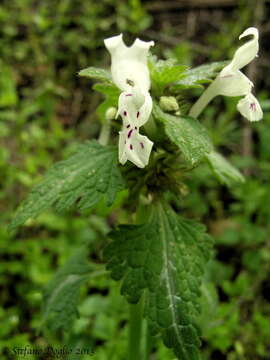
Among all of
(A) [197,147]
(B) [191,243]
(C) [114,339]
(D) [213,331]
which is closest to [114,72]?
(A) [197,147]

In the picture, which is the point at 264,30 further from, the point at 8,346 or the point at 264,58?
the point at 8,346

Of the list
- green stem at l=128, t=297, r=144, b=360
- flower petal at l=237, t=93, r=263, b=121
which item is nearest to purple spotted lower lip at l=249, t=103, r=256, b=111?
flower petal at l=237, t=93, r=263, b=121

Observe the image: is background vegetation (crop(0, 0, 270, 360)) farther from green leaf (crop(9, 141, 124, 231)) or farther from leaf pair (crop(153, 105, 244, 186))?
leaf pair (crop(153, 105, 244, 186))

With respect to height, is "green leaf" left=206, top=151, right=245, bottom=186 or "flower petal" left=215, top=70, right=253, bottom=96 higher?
"flower petal" left=215, top=70, right=253, bottom=96

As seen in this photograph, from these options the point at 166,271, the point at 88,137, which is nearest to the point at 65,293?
the point at 166,271

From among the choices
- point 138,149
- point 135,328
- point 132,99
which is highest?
point 132,99

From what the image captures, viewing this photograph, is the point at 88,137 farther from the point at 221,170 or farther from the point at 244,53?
the point at 244,53

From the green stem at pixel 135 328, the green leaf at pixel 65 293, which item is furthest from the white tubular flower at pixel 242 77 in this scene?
the green leaf at pixel 65 293
